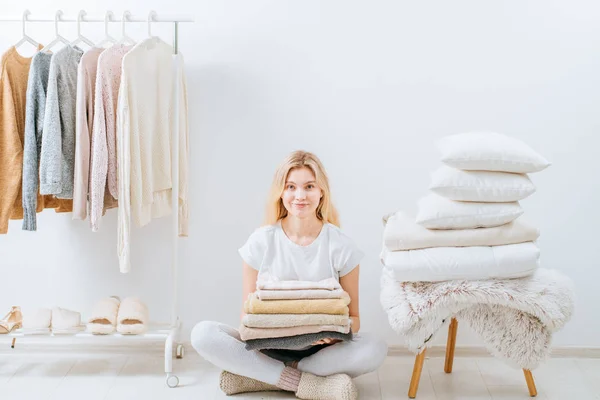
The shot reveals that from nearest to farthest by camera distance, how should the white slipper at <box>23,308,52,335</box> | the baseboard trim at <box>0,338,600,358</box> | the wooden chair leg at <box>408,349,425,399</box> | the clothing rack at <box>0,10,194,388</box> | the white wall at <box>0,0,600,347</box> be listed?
the wooden chair leg at <box>408,349,425,399</box> → the clothing rack at <box>0,10,194,388</box> → the white slipper at <box>23,308,52,335</box> → the white wall at <box>0,0,600,347</box> → the baseboard trim at <box>0,338,600,358</box>

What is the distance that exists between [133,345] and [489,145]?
1618 mm

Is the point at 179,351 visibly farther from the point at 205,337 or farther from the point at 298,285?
the point at 298,285

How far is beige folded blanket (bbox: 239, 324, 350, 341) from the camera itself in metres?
2.54

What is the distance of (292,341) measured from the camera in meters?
2.55

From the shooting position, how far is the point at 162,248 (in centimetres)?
317

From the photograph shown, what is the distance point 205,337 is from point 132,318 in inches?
14.0

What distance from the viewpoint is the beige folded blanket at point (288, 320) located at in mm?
2521

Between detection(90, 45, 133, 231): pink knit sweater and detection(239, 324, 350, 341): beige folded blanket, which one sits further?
detection(90, 45, 133, 231): pink knit sweater

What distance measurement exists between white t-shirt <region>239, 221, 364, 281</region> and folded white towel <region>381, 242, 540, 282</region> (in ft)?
0.82

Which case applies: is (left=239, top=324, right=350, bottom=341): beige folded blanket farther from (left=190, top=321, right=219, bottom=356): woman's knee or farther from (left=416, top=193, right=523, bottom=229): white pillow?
(left=416, top=193, right=523, bottom=229): white pillow

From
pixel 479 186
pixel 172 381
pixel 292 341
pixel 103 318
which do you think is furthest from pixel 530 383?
pixel 103 318

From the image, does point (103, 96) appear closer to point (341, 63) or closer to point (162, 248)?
point (162, 248)

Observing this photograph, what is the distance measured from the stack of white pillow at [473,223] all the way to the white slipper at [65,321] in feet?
3.94

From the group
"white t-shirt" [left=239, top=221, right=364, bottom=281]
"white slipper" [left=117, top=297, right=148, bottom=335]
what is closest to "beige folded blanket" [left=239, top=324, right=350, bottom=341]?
"white t-shirt" [left=239, top=221, right=364, bottom=281]
